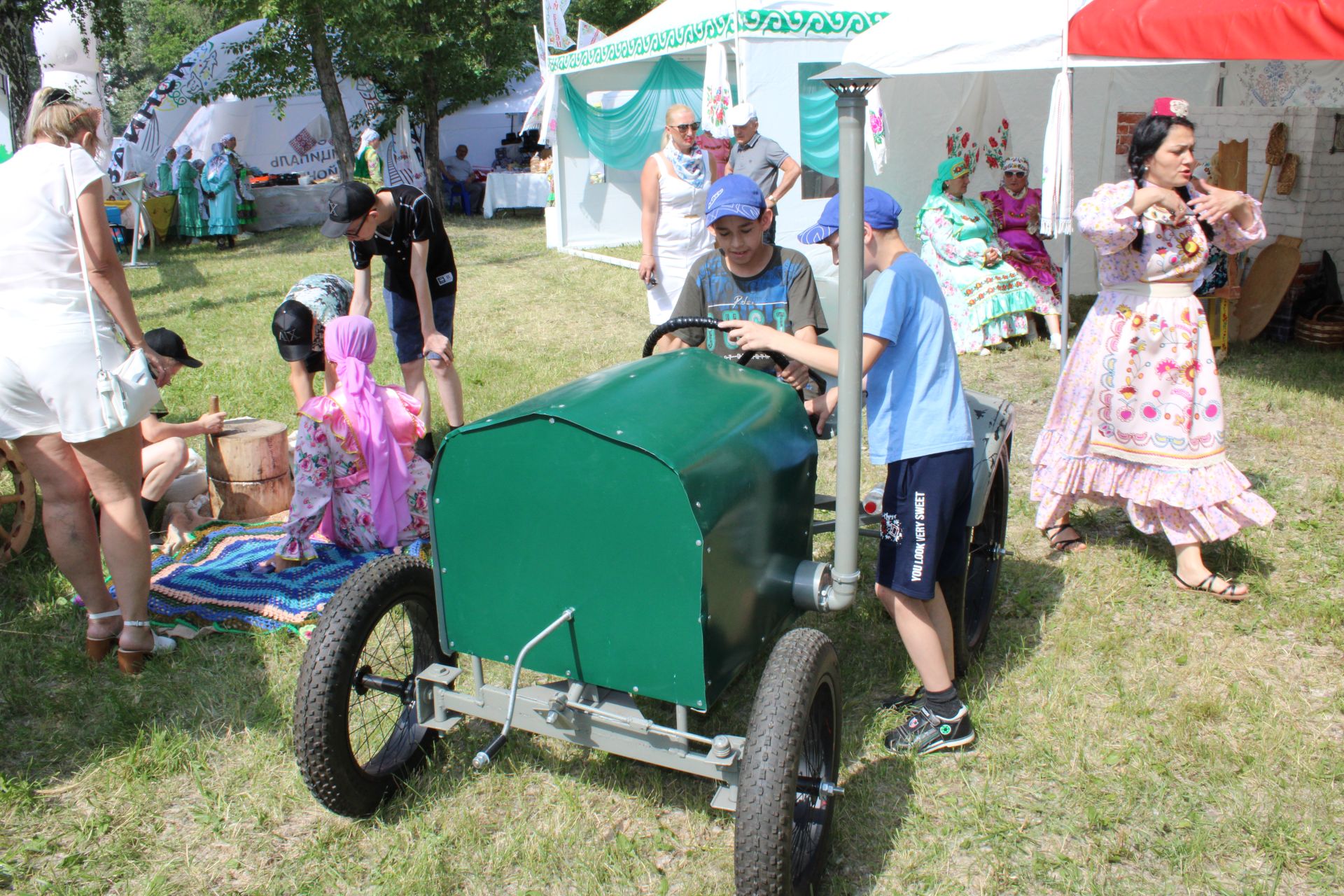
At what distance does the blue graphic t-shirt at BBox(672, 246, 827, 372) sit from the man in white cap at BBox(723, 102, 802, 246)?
11.8 feet

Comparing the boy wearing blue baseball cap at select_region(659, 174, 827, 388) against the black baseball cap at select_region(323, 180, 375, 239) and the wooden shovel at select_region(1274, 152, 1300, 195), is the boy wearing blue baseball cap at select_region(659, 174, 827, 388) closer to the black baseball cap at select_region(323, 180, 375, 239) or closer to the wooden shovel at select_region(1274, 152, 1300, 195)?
the black baseball cap at select_region(323, 180, 375, 239)

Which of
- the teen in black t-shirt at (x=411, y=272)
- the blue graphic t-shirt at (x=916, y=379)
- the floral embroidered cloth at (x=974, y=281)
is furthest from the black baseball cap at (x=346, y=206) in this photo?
the floral embroidered cloth at (x=974, y=281)

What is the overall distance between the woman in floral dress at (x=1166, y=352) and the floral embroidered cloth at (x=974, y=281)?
12.2ft

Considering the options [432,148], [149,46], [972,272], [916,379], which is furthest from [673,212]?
[149,46]

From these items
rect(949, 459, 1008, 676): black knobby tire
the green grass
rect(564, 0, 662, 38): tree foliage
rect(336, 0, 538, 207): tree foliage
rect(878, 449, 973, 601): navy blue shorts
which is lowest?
the green grass

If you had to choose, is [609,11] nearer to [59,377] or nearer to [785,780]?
[59,377]

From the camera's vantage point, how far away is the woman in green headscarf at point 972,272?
7742mm

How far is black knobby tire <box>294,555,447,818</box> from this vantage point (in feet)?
7.81

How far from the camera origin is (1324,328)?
718 cm

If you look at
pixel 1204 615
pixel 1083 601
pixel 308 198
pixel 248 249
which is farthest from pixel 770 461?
pixel 308 198

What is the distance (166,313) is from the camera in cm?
1036

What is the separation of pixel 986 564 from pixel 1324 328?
527 cm

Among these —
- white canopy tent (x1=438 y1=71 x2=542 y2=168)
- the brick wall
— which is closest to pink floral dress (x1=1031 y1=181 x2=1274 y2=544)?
the brick wall

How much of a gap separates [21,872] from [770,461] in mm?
2202
